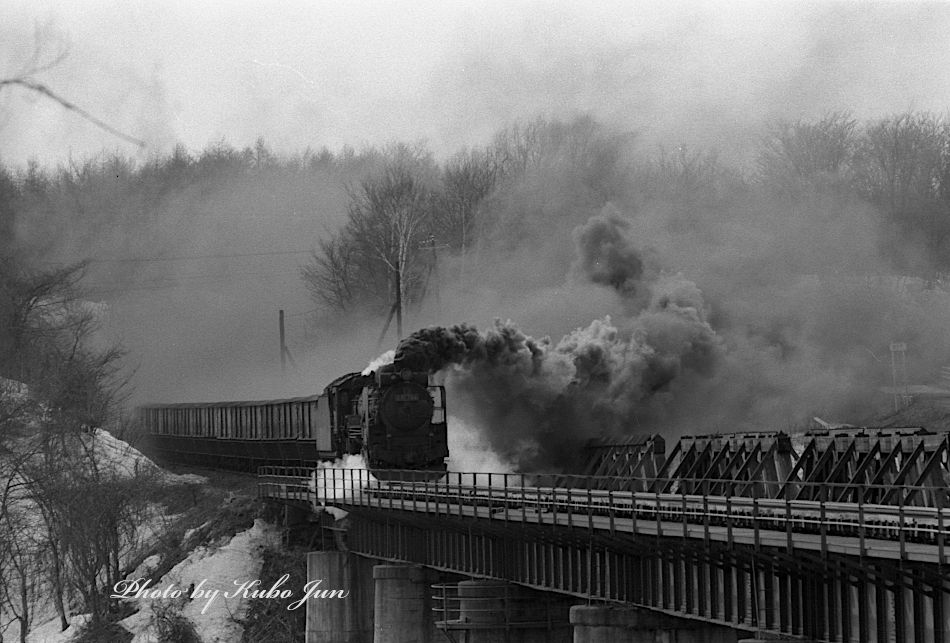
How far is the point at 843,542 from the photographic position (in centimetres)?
3084

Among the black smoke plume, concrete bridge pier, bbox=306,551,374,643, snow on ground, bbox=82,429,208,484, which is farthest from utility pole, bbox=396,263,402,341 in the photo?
concrete bridge pier, bbox=306,551,374,643

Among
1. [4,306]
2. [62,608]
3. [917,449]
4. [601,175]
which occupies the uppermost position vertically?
[601,175]

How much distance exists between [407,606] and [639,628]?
15.8 m

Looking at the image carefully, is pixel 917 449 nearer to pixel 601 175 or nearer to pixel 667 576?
pixel 667 576

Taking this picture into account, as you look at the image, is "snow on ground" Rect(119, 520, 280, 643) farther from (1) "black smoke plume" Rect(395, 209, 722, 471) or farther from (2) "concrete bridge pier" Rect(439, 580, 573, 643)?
(2) "concrete bridge pier" Rect(439, 580, 573, 643)

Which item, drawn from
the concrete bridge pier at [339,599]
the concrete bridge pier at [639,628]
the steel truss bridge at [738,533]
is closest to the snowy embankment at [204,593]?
the concrete bridge pier at [339,599]

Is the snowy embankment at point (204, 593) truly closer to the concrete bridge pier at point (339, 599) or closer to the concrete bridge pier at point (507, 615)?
the concrete bridge pier at point (339, 599)

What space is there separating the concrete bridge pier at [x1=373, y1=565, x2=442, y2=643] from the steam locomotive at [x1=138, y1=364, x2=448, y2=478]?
138 inches

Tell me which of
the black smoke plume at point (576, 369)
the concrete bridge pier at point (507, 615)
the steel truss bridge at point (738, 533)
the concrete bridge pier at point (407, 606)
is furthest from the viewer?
the black smoke plume at point (576, 369)

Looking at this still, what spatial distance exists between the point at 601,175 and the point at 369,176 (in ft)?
69.0

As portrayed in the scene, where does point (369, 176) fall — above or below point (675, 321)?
above

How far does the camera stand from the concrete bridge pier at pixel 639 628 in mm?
39438

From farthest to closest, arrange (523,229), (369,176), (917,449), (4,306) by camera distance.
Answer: (369,176), (523,229), (4,306), (917,449)

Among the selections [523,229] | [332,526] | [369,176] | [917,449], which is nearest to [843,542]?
[917,449]
